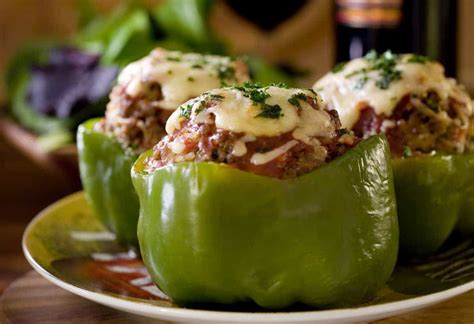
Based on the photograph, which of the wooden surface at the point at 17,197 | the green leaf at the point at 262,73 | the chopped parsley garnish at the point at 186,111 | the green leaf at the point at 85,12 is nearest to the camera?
the chopped parsley garnish at the point at 186,111

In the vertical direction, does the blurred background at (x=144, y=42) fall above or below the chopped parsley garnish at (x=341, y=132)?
below

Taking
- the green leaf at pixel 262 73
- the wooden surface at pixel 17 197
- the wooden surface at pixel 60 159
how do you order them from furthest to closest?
the green leaf at pixel 262 73 < the wooden surface at pixel 60 159 < the wooden surface at pixel 17 197

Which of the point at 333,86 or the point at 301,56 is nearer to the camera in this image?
the point at 333,86

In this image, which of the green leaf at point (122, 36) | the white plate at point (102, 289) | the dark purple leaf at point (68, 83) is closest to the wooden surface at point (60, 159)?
the dark purple leaf at point (68, 83)

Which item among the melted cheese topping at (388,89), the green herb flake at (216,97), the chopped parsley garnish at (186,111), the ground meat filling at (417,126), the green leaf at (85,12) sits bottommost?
the green leaf at (85,12)

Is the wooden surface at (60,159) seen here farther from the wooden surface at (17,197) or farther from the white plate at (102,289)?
the white plate at (102,289)

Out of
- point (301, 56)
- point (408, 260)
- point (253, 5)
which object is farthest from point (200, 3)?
point (408, 260)

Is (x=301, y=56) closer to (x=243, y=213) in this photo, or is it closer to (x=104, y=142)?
(x=104, y=142)
